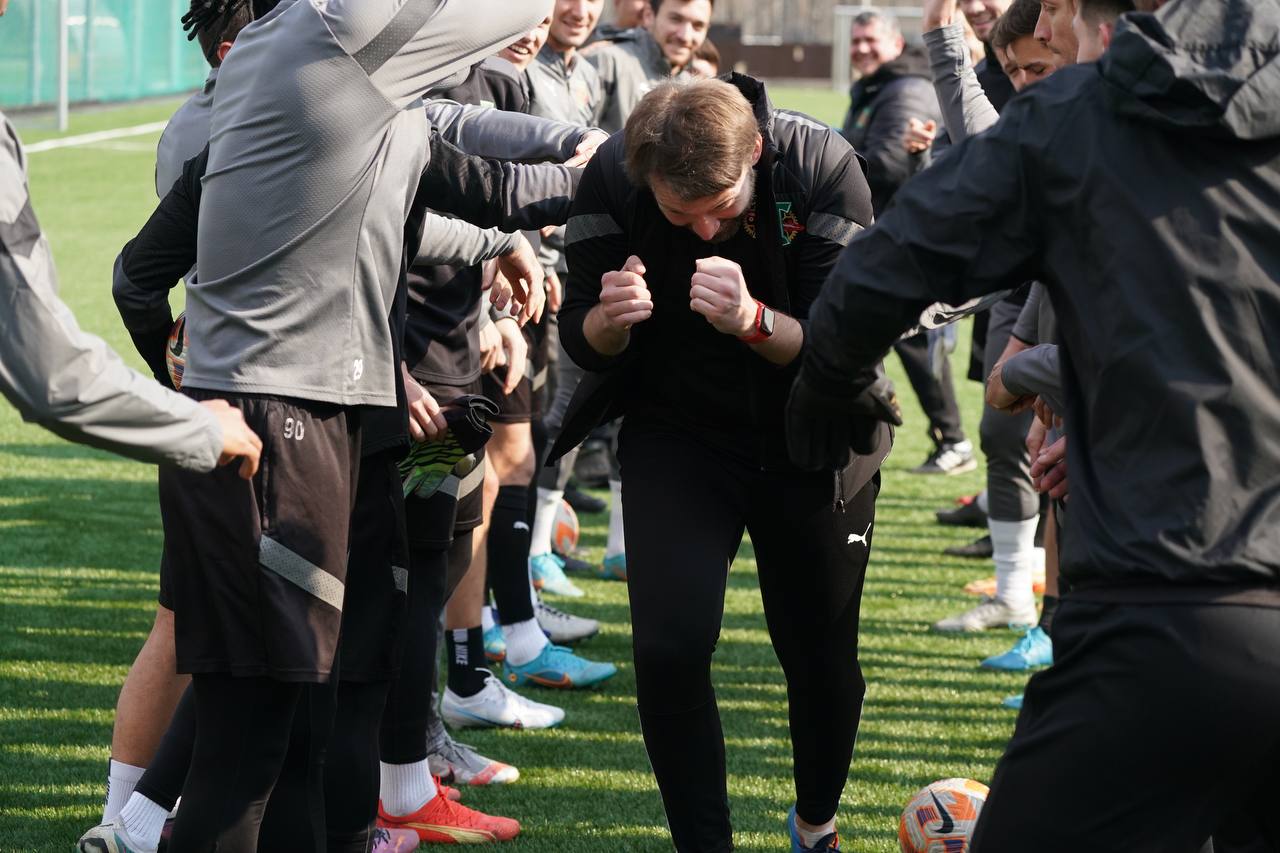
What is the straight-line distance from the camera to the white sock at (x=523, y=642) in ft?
18.6

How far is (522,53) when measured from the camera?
17.9 ft

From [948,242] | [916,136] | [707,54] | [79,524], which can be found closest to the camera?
[948,242]

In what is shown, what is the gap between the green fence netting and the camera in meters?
26.1

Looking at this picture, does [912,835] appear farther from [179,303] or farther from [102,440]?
[179,303]

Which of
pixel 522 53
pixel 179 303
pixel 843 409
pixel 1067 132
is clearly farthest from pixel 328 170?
pixel 179 303

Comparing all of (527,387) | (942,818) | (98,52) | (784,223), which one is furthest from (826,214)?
(98,52)

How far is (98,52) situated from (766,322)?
1161 inches

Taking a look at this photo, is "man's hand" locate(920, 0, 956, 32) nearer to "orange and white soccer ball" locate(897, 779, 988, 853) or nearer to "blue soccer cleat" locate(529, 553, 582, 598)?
"orange and white soccer ball" locate(897, 779, 988, 853)

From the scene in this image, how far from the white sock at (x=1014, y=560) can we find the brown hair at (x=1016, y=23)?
2310 millimetres

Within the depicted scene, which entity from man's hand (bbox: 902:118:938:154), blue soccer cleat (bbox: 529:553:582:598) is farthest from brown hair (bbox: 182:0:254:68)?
man's hand (bbox: 902:118:938:154)

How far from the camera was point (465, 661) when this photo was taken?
5.17 m

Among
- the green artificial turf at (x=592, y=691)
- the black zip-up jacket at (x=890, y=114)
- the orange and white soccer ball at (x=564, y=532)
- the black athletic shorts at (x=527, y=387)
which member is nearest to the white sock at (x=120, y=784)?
the green artificial turf at (x=592, y=691)

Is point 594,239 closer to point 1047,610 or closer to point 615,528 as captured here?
point 1047,610

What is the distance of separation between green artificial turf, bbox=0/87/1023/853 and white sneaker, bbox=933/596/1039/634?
10 cm
